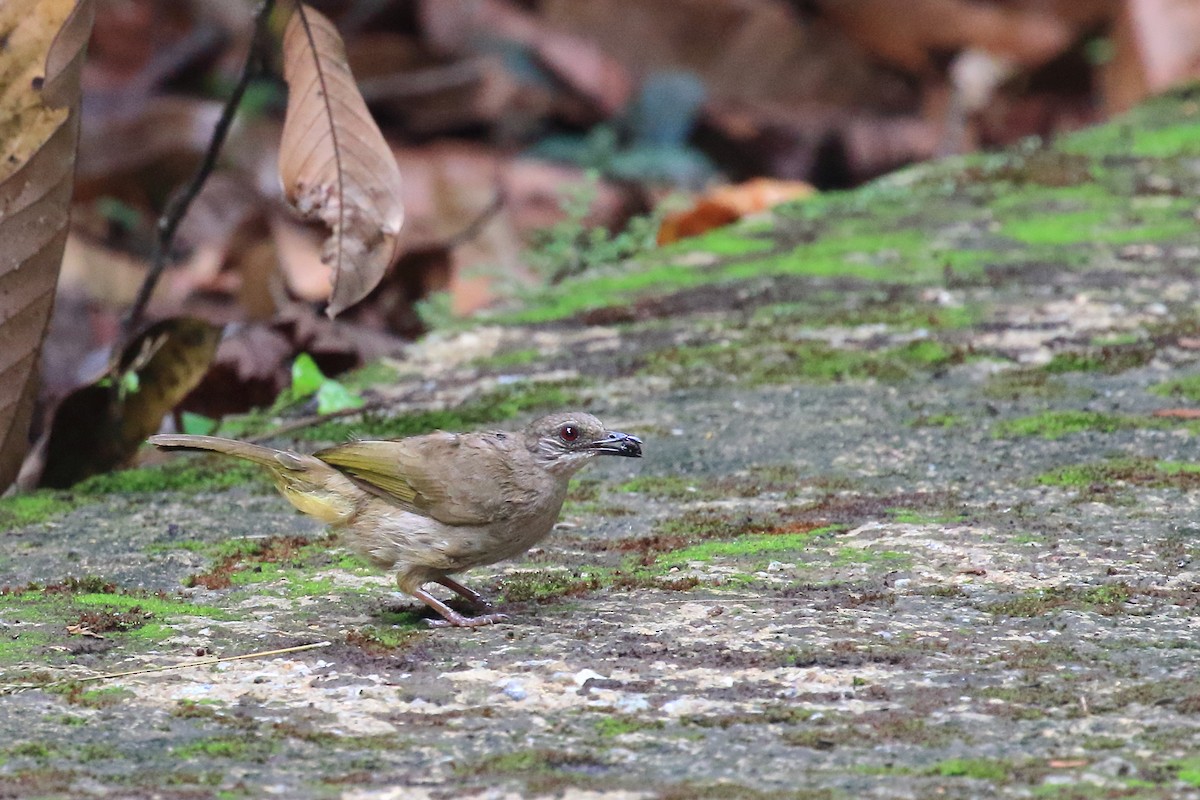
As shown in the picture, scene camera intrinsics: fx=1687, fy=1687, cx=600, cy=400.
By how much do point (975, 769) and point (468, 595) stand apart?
1.44 metres

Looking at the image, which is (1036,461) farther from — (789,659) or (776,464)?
(789,659)

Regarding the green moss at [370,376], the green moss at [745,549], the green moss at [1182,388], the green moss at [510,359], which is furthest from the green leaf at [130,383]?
the green moss at [1182,388]

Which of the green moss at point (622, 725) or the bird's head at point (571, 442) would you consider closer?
the green moss at point (622, 725)

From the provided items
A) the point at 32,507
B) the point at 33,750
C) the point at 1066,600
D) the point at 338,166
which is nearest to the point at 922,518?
the point at 1066,600

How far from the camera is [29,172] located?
430cm

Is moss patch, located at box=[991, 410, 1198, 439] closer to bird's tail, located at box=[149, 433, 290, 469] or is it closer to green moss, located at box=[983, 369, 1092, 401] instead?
green moss, located at box=[983, 369, 1092, 401]

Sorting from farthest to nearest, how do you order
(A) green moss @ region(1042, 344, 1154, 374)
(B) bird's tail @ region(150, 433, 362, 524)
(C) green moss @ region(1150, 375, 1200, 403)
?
(A) green moss @ region(1042, 344, 1154, 374) < (C) green moss @ region(1150, 375, 1200, 403) < (B) bird's tail @ region(150, 433, 362, 524)

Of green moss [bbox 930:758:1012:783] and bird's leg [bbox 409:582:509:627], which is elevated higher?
bird's leg [bbox 409:582:509:627]

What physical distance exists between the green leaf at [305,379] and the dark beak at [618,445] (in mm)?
1708

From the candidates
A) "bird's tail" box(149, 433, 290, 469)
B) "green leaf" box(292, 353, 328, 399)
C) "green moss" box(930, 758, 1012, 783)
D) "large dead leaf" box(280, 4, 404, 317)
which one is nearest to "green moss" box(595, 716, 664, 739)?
"green moss" box(930, 758, 1012, 783)

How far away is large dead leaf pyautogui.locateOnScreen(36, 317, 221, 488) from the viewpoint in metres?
4.64

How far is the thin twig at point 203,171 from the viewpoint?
457 cm

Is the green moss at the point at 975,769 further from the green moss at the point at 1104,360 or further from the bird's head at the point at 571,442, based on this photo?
the green moss at the point at 1104,360

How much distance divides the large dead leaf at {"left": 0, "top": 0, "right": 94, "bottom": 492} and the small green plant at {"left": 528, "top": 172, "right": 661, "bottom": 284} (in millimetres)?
2929
